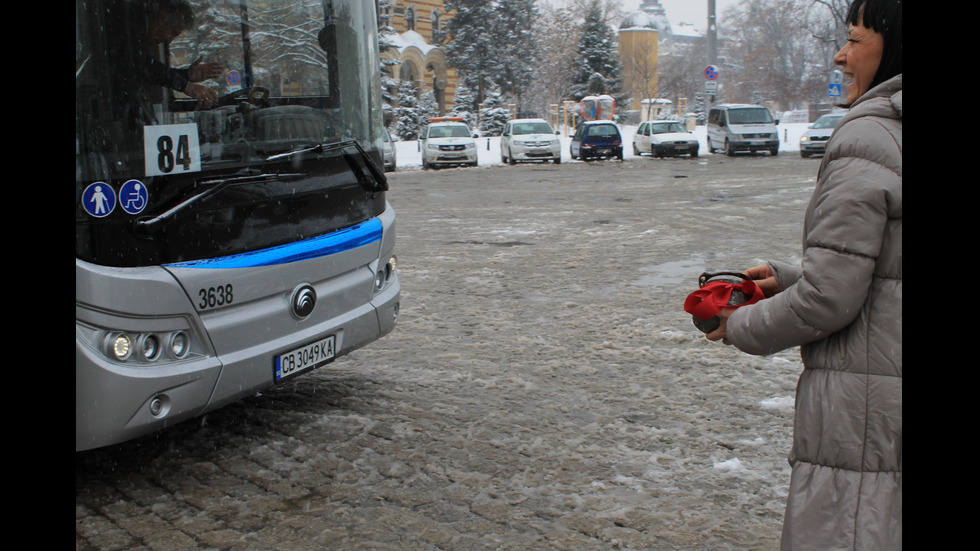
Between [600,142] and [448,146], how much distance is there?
5.80 metres

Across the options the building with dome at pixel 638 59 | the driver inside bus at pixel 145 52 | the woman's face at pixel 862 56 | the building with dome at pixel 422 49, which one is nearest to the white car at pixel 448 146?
the driver inside bus at pixel 145 52

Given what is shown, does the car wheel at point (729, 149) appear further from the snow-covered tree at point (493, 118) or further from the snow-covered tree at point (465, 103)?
the snow-covered tree at point (465, 103)

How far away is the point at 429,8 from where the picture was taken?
6794 cm

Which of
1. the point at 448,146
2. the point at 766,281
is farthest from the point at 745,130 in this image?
the point at 766,281

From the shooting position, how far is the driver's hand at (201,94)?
4148 millimetres

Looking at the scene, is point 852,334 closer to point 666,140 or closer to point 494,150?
point 666,140

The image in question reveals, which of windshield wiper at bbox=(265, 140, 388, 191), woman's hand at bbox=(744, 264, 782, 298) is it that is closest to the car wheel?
windshield wiper at bbox=(265, 140, 388, 191)

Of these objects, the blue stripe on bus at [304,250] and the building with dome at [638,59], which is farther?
the building with dome at [638,59]

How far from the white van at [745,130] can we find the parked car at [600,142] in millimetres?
3901

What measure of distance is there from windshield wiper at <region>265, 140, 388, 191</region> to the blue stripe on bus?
221 millimetres

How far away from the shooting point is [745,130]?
33.2 metres

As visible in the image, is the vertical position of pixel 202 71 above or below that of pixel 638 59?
below

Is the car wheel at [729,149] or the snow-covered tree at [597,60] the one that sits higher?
the snow-covered tree at [597,60]
